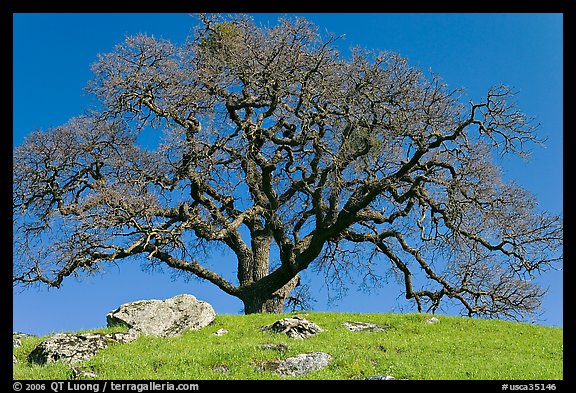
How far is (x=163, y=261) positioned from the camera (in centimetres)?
2670

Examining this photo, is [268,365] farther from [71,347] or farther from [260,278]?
[260,278]

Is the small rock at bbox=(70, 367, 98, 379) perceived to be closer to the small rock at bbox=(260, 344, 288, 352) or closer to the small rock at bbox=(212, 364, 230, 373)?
the small rock at bbox=(212, 364, 230, 373)

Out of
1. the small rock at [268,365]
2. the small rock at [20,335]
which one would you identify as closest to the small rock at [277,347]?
the small rock at [268,365]

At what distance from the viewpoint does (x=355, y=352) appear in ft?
56.6

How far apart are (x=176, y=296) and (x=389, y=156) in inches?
394

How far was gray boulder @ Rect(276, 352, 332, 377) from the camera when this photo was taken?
1583 cm

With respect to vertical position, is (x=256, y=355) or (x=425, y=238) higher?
(x=425, y=238)

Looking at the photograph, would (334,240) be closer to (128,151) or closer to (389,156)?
(389,156)

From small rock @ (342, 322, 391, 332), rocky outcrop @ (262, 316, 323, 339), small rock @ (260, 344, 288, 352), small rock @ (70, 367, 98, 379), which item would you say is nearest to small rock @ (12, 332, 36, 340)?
small rock @ (70, 367, 98, 379)
